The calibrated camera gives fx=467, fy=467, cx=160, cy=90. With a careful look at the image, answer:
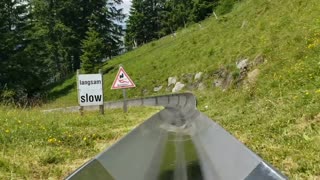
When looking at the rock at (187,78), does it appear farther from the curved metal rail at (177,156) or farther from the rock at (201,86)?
the curved metal rail at (177,156)

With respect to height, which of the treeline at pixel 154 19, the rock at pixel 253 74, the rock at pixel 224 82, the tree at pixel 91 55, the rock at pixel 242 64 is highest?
the treeline at pixel 154 19

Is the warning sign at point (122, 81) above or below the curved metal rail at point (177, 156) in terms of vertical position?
above

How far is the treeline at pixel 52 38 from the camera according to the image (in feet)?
153

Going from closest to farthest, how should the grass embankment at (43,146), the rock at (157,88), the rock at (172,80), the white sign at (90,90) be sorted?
the grass embankment at (43,146)
the white sign at (90,90)
the rock at (172,80)
the rock at (157,88)

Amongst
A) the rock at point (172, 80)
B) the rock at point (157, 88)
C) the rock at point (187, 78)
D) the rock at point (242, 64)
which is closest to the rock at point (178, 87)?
the rock at point (187, 78)

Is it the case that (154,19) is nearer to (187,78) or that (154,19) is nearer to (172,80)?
(172,80)

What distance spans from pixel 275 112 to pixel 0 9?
45265 mm

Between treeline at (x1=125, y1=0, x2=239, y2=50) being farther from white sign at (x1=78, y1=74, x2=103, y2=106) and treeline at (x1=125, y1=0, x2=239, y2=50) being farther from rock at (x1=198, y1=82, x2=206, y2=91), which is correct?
white sign at (x1=78, y1=74, x2=103, y2=106)

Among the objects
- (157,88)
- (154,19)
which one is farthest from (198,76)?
(154,19)

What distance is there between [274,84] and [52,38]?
6387cm

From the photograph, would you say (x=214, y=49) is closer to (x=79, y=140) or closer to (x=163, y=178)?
(x=79, y=140)

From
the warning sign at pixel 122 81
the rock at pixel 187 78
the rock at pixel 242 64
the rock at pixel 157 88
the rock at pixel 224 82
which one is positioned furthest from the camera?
the rock at pixel 157 88

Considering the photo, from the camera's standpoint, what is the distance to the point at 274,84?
10.0 m

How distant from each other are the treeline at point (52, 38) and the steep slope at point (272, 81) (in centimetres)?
2320
